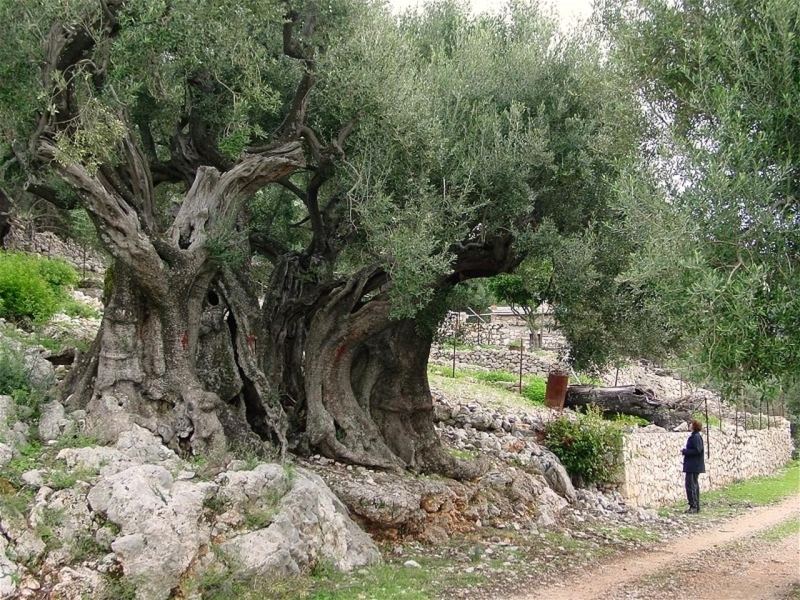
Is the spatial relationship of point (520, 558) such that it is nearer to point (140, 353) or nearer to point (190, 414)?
point (190, 414)

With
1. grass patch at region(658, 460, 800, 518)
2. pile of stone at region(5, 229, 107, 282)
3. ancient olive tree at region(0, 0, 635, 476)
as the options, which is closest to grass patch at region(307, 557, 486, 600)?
ancient olive tree at region(0, 0, 635, 476)

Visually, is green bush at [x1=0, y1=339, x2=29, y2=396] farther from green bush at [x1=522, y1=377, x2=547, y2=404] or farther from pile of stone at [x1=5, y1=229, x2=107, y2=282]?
green bush at [x1=522, y1=377, x2=547, y2=404]

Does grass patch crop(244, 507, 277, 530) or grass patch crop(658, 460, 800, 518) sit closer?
grass patch crop(244, 507, 277, 530)

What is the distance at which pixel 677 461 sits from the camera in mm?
21578

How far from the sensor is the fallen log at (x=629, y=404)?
24.7 meters

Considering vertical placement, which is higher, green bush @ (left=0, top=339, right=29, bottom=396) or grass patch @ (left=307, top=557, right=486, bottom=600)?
green bush @ (left=0, top=339, right=29, bottom=396)

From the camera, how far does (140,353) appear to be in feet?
33.7

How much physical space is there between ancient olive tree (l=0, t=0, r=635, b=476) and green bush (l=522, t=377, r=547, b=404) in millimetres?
11577

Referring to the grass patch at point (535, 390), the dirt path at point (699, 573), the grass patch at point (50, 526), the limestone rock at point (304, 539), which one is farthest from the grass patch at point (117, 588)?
the grass patch at point (535, 390)

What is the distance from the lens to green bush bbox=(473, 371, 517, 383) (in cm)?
2782

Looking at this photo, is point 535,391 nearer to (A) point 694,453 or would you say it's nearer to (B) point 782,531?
(A) point 694,453

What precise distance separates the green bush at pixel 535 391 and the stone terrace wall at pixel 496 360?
127 inches

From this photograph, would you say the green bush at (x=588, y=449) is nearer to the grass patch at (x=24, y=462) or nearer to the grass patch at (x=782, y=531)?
the grass patch at (x=782, y=531)

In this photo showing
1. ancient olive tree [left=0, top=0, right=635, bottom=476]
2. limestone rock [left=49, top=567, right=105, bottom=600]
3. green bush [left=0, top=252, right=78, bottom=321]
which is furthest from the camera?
green bush [left=0, top=252, right=78, bottom=321]
